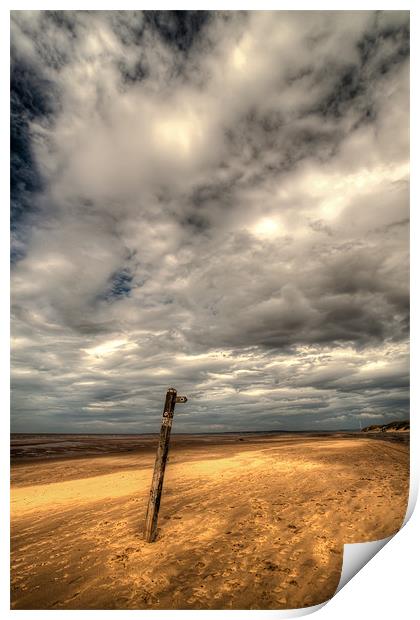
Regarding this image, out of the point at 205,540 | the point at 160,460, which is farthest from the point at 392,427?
the point at 160,460

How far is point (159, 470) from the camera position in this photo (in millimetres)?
6945

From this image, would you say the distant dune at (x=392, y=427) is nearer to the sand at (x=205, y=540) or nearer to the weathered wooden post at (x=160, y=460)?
the sand at (x=205, y=540)

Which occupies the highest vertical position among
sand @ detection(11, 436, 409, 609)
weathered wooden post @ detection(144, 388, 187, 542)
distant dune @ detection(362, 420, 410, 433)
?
weathered wooden post @ detection(144, 388, 187, 542)

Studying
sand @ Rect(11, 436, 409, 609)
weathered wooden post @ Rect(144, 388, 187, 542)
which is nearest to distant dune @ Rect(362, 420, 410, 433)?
sand @ Rect(11, 436, 409, 609)

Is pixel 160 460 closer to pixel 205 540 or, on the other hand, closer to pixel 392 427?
pixel 205 540

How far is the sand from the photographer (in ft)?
17.3

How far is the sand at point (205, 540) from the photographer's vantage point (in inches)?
207

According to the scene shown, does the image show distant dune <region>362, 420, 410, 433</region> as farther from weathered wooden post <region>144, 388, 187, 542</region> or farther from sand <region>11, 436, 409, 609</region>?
weathered wooden post <region>144, 388, 187, 542</region>

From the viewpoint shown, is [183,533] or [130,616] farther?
[183,533]

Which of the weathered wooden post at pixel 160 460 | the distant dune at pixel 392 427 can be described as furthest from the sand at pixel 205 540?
the distant dune at pixel 392 427

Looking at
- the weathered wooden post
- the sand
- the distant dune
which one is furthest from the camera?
the distant dune
